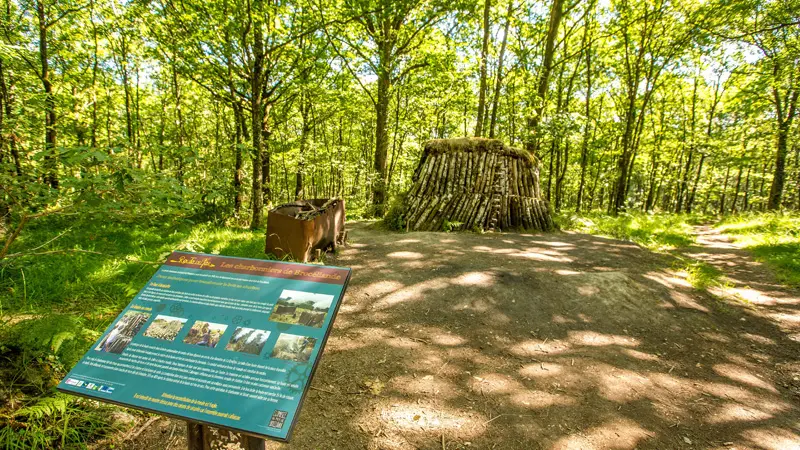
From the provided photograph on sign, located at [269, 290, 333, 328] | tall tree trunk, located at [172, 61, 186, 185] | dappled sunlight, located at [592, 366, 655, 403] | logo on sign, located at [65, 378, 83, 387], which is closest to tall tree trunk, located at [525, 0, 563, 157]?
dappled sunlight, located at [592, 366, 655, 403]

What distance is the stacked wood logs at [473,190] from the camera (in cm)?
846

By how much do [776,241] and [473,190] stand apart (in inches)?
311

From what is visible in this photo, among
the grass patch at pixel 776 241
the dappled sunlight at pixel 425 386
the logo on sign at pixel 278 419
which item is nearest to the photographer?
the logo on sign at pixel 278 419

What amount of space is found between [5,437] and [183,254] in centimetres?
139

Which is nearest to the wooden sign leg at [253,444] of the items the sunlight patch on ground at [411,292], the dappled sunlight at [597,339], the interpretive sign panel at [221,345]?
the interpretive sign panel at [221,345]

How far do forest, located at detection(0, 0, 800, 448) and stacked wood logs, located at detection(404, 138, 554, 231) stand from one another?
56 cm

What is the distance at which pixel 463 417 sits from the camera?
2.41 metres

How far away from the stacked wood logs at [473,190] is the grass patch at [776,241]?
4429 millimetres

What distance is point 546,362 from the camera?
10.3 ft

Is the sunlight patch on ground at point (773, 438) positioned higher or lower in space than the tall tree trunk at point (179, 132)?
lower

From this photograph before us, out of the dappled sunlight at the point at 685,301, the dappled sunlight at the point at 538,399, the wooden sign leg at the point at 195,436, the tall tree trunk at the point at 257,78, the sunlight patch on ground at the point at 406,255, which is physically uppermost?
the tall tree trunk at the point at 257,78

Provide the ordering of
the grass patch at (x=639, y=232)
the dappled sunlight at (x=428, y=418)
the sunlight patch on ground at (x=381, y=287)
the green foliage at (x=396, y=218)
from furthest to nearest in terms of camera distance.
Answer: the grass patch at (x=639, y=232) → the green foliage at (x=396, y=218) → the sunlight patch on ground at (x=381, y=287) → the dappled sunlight at (x=428, y=418)

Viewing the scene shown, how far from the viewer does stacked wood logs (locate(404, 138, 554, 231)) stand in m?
8.46

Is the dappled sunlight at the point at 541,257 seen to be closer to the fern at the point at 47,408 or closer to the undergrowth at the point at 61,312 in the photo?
the undergrowth at the point at 61,312
